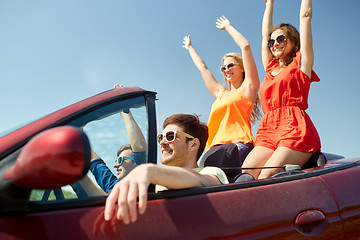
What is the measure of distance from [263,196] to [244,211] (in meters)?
0.14

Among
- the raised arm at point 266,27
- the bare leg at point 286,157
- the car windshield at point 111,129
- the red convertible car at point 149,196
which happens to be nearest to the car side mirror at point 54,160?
the red convertible car at point 149,196

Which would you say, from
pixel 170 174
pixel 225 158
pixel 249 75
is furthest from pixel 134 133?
pixel 249 75

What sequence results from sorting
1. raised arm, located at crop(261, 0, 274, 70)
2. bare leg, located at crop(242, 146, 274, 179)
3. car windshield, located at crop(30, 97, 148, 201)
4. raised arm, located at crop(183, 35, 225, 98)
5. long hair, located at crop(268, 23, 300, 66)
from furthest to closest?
raised arm, located at crop(183, 35, 225, 98) → raised arm, located at crop(261, 0, 274, 70) → long hair, located at crop(268, 23, 300, 66) → bare leg, located at crop(242, 146, 274, 179) → car windshield, located at crop(30, 97, 148, 201)

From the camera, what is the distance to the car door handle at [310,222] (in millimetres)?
1337

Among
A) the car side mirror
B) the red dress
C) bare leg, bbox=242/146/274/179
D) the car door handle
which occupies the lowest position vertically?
bare leg, bbox=242/146/274/179

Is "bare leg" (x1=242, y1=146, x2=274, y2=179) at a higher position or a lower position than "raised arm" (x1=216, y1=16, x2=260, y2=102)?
lower

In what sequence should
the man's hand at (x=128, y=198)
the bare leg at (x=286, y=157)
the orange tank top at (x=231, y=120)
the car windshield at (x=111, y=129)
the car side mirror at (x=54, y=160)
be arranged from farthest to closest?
1. the orange tank top at (x=231, y=120)
2. the bare leg at (x=286, y=157)
3. the car windshield at (x=111, y=129)
4. the man's hand at (x=128, y=198)
5. the car side mirror at (x=54, y=160)

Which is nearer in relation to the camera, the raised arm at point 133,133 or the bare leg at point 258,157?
the raised arm at point 133,133

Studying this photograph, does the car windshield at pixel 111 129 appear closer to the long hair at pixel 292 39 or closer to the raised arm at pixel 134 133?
the raised arm at pixel 134 133

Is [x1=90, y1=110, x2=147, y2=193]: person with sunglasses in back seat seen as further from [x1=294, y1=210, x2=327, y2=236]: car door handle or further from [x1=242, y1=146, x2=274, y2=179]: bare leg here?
[x1=242, y1=146, x2=274, y2=179]: bare leg

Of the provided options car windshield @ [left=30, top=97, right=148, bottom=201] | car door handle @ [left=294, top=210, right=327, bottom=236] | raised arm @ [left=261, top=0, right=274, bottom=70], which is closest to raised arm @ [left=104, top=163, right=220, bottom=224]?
car windshield @ [left=30, top=97, right=148, bottom=201]

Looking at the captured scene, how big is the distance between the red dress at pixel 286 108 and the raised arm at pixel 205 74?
82 centimetres

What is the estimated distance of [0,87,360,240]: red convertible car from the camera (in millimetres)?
777

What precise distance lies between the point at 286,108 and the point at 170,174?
75.5 inches
